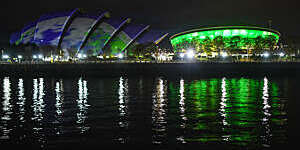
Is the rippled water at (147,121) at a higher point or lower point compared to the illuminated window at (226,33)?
lower

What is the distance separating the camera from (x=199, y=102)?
15.0m

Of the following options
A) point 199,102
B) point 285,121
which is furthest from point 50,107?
point 285,121

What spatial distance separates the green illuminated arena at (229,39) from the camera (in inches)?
3579

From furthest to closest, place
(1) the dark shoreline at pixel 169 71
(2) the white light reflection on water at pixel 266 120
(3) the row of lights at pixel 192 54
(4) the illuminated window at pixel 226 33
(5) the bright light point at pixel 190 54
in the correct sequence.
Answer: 1. (5) the bright light point at pixel 190 54
2. (4) the illuminated window at pixel 226 33
3. (3) the row of lights at pixel 192 54
4. (1) the dark shoreline at pixel 169 71
5. (2) the white light reflection on water at pixel 266 120

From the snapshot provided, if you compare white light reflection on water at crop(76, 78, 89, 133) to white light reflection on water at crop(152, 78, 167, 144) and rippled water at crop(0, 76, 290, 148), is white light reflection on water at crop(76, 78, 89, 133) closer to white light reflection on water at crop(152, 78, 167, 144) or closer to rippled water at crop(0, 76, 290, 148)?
rippled water at crop(0, 76, 290, 148)

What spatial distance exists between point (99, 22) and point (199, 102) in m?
90.2

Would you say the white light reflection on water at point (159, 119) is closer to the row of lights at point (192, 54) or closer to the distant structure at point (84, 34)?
the row of lights at point (192, 54)

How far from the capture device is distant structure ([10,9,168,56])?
98438mm

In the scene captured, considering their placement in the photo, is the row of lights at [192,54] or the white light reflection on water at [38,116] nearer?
the white light reflection on water at [38,116]

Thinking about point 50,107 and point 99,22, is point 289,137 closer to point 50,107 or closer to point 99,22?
point 50,107

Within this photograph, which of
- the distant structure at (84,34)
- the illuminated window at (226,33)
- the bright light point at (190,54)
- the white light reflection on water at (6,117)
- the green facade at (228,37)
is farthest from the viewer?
the bright light point at (190,54)

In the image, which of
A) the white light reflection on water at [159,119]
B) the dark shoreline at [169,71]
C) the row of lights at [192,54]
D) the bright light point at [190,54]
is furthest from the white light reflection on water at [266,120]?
the bright light point at [190,54]

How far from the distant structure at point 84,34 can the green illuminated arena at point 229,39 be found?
711 inches

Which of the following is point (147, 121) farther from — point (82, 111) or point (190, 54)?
point (190, 54)
